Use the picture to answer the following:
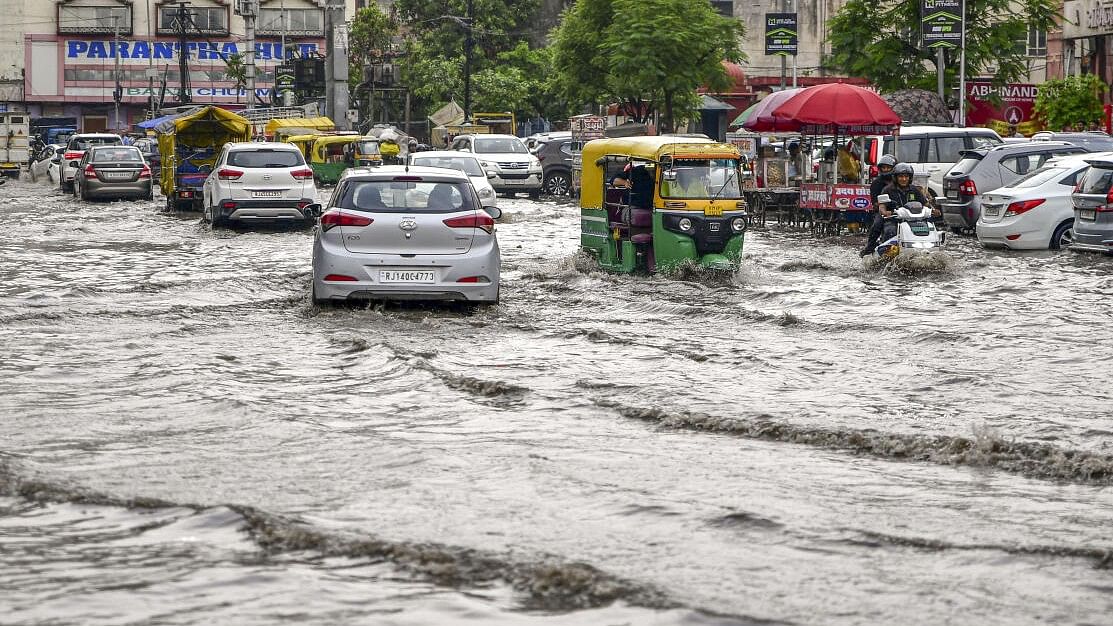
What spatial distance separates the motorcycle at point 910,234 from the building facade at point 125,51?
8278cm

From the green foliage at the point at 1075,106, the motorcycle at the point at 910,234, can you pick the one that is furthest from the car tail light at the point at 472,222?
the green foliage at the point at 1075,106

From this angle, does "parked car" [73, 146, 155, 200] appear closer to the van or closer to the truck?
the truck

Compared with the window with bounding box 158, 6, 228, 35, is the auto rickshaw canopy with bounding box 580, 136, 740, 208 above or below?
below

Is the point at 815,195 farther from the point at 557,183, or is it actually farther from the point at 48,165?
the point at 48,165

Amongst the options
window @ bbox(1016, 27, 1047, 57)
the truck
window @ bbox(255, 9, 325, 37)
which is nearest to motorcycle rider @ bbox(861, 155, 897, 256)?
the truck

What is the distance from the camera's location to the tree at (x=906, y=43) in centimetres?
4806

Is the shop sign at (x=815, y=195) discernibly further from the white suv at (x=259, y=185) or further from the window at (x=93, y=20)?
the window at (x=93, y=20)

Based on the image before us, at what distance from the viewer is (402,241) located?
16094 millimetres

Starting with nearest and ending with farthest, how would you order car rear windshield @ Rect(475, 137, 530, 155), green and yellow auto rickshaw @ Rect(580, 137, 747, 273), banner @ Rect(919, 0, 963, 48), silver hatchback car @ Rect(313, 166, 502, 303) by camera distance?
silver hatchback car @ Rect(313, 166, 502, 303) → green and yellow auto rickshaw @ Rect(580, 137, 747, 273) → banner @ Rect(919, 0, 963, 48) → car rear windshield @ Rect(475, 137, 530, 155)

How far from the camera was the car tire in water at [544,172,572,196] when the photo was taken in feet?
157

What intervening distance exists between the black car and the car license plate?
31.1 metres

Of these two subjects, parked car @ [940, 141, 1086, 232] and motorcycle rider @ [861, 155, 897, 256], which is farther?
parked car @ [940, 141, 1086, 232]

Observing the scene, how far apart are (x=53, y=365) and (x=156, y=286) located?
23.9ft

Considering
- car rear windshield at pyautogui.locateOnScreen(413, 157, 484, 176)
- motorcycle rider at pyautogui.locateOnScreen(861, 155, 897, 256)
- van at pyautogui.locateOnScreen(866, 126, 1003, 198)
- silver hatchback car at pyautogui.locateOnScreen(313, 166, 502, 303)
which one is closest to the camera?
silver hatchback car at pyautogui.locateOnScreen(313, 166, 502, 303)
